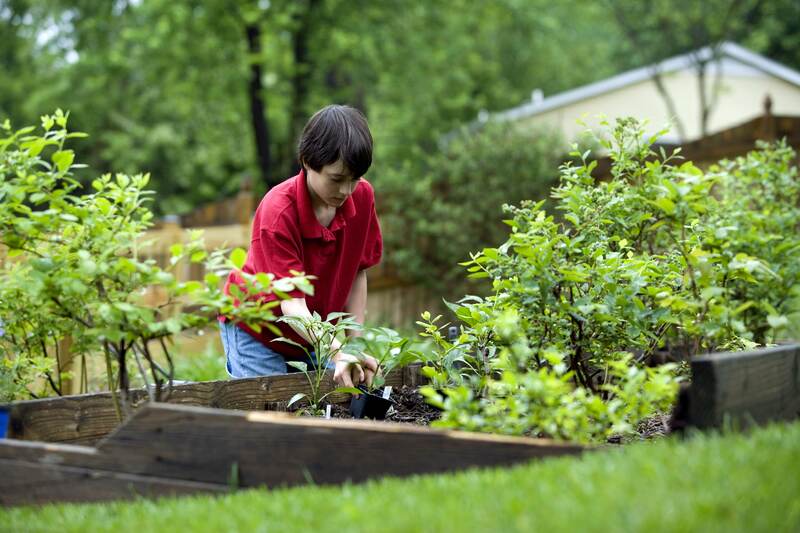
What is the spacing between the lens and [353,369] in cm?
379

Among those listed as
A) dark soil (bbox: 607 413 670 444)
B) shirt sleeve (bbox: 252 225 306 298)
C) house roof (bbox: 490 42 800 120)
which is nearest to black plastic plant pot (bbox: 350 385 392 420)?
shirt sleeve (bbox: 252 225 306 298)

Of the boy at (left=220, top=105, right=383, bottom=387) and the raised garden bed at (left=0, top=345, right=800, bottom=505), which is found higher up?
the boy at (left=220, top=105, right=383, bottom=387)

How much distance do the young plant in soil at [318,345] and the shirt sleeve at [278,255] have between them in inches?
8.4

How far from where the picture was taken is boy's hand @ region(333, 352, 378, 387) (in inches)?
142

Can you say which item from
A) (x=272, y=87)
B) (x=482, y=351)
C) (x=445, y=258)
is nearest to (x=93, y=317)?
(x=482, y=351)

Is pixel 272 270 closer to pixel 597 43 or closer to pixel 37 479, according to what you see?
pixel 37 479

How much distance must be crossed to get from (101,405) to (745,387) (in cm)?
240

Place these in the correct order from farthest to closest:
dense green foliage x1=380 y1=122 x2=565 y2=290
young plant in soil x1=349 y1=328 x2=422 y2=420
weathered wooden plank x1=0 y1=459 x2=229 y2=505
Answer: dense green foliage x1=380 y1=122 x2=565 y2=290 → young plant in soil x1=349 y1=328 x2=422 y2=420 → weathered wooden plank x1=0 y1=459 x2=229 y2=505

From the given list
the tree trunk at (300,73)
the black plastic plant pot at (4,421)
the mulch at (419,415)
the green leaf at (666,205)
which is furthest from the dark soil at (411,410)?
the tree trunk at (300,73)

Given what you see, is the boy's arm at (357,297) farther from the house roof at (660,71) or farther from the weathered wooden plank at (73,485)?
the house roof at (660,71)

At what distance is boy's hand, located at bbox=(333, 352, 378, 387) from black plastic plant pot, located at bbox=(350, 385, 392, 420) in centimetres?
7

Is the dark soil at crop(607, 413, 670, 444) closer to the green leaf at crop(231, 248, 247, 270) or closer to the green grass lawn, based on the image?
the green grass lawn

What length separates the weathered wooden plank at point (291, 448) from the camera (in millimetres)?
2635

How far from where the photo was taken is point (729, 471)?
2.26m
